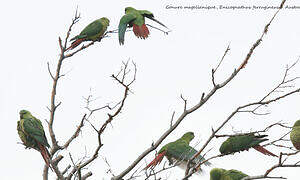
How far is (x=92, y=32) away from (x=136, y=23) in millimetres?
1033

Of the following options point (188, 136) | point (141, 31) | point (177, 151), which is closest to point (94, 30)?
point (141, 31)

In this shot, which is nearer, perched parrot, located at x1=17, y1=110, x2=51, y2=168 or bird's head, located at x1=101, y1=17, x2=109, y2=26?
perched parrot, located at x1=17, y1=110, x2=51, y2=168

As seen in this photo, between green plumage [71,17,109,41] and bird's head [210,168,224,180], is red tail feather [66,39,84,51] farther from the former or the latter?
bird's head [210,168,224,180]

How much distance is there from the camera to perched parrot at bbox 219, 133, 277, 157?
212 inches

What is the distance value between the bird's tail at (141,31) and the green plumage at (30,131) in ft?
6.41

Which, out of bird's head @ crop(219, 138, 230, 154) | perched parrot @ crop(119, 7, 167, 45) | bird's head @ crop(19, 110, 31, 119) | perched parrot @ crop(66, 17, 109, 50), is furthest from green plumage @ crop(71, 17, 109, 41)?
bird's head @ crop(219, 138, 230, 154)

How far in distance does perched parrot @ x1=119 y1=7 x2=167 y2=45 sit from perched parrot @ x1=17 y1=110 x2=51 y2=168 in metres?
1.78

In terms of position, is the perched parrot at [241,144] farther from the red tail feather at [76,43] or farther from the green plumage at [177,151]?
the red tail feather at [76,43]

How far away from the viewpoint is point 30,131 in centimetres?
599

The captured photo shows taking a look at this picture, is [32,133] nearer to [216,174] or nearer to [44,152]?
[44,152]

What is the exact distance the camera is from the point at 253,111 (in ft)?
14.0

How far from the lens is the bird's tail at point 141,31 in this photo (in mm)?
6233

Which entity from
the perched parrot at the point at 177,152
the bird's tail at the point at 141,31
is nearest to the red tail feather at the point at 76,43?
the bird's tail at the point at 141,31

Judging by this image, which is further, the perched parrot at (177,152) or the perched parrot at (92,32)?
the perched parrot at (92,32)
